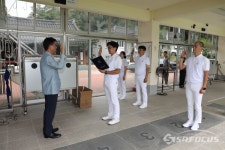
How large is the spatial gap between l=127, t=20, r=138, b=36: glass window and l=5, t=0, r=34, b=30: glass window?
10.5 feet

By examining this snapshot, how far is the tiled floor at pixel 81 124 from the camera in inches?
107

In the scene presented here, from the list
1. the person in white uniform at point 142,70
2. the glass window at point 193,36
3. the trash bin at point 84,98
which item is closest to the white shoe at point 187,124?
the person in white uniform at point 142,70

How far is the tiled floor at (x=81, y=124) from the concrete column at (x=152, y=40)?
1.14m

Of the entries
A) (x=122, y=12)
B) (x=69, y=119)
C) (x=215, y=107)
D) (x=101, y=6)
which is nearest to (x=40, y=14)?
(x=101, y=6)

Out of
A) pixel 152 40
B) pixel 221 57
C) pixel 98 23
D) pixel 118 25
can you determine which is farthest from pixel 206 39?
pixel 98 23

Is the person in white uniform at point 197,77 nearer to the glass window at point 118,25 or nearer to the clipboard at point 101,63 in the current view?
the clipboard at point 101,63

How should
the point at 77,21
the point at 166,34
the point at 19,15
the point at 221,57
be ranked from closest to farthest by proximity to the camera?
1. the point at 19,15
2. the point at 77,21
3. the point at 166,34
4. the point at 221,57

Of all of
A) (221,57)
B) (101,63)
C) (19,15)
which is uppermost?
(19,15)

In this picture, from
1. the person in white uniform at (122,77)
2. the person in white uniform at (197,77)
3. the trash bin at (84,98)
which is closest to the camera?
the person in white uniform at (197,77)

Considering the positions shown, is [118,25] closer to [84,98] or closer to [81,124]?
[84,98]

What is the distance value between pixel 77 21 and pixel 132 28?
2171 millimetres

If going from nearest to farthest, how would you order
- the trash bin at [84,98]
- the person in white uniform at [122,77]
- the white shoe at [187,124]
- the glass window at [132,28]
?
the white shoe at [187,124] → the trash bin at [84,98] → the person in white uniform at [122,77] → the glass window at [132,28]

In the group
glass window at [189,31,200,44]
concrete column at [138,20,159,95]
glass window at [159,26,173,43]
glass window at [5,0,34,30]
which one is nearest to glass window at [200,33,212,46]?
glass window at [189,31,200,44]

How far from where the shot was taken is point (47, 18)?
15.1 ft
